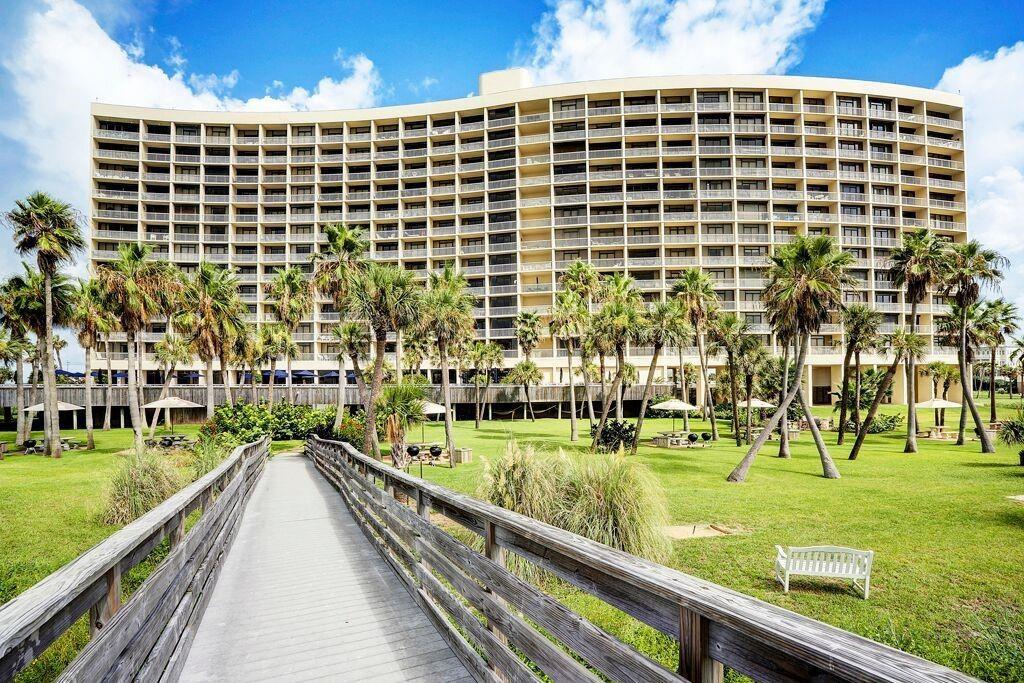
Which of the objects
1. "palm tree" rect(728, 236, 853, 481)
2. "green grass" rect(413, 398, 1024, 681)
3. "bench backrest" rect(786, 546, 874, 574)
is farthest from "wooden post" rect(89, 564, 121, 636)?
"palm tree" rect(728, 236, 853, 481)

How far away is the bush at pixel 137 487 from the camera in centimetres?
1207

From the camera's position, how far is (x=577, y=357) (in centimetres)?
6153

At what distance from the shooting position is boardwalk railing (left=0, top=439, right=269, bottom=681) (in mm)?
2064

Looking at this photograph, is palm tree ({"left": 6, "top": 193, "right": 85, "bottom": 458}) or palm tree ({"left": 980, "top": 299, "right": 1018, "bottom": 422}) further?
palm tree ({"left": 980, "top": 299, "right": 1018, "bottom": 422})

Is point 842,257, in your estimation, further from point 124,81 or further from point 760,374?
point 124,81

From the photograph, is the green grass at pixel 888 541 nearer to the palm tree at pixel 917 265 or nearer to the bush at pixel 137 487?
the bush at pixel 137 487

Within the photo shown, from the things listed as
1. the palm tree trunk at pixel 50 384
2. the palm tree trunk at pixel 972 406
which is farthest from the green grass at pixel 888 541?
the palm tree trunk at pixel 50 384

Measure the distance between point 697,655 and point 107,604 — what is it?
3048mm

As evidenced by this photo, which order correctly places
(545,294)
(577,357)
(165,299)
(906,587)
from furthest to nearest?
(545,294)
(577,357)
(165,299)
(906,587)

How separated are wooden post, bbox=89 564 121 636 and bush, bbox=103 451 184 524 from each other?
1048cm

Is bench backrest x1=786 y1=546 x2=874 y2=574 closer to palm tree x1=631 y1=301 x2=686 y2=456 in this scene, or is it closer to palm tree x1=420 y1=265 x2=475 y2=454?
palm tree x1=420 y1=265 x2=475 y2=454

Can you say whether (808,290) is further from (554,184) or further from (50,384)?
(554,184)

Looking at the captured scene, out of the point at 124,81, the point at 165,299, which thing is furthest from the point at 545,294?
the point at 124,81

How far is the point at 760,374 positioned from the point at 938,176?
44303 mm
